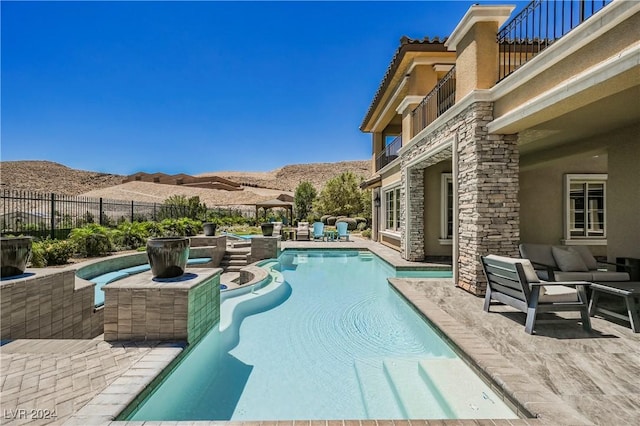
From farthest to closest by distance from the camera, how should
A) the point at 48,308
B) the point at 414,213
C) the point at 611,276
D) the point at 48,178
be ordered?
the point at 48,178 < the point at 414,213 < the point at 611,276 < the point at 48,308

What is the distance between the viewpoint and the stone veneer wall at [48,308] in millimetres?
3646

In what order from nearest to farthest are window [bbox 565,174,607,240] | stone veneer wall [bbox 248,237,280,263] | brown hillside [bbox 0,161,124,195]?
window [bbox 565,174,607,240]
stone veneer wall [bbox 248,237,280,263]
brown hillside [bbox 0,161,124,195]

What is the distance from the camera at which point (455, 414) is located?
259cm

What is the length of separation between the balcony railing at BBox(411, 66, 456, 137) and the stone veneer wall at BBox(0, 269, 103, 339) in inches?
362

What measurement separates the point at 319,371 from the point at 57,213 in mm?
15181

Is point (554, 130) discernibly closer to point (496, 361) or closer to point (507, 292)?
point (507, 292)

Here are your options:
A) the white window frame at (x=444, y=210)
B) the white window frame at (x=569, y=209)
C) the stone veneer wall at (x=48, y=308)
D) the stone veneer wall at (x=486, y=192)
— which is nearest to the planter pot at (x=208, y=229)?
the stone veneer wall at (x=48, y=308)

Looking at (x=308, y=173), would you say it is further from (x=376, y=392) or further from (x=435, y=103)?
(x=376, y=392)

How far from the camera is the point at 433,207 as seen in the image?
1045 cm

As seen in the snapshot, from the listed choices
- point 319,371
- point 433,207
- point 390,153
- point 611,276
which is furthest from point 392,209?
point 319,371

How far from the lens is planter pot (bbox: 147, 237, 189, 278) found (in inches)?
153


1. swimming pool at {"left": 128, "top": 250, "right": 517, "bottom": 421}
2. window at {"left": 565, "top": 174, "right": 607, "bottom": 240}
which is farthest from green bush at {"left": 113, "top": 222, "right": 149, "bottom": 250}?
window at {"left": 565, "top": 174, "right": 607, "bottom": 240}

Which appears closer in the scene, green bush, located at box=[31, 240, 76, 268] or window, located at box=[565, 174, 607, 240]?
green bush, located at box=[31, 240, 76, 268]

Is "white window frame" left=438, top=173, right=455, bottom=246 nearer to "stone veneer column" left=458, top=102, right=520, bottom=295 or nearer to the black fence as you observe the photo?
"stone veneer column" left=458, top=102, right=520, bottom=295
